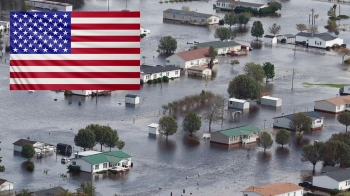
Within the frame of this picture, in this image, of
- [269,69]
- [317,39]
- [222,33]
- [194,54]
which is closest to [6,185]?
[269,69]

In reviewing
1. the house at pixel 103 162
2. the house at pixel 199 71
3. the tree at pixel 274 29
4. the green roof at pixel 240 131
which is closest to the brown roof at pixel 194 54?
the house at pixel 199 71

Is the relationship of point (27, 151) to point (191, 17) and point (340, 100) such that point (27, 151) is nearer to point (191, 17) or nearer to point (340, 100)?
point (340, 100)

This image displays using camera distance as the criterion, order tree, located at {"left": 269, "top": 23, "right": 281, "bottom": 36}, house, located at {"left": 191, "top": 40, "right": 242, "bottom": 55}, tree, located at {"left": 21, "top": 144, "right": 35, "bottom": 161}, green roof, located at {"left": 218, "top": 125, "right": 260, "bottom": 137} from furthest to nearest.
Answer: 1. tree, located at {"left": 269, "top": 23, "right": 281, "bottom": 36}
2. house, located at {"left": 191, "top": 40, "right": 242, "bottom": 55}
3. green roof, located at {"left": 218, "top": 125, "right": 260, "bottom": 137}
4. tree, located at {"left": 21, "top": 144, "right": 35, "bottom": 161}

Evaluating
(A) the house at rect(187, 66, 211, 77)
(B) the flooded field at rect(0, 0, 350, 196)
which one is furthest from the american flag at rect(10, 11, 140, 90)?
(A) the house at rect(187, 66, 211, 77)

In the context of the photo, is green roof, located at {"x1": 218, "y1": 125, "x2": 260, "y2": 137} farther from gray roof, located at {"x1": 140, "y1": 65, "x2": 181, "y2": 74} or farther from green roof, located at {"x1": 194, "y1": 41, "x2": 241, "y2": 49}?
green roof, located at {"x1": 194, "y1": 41, "x2": 241, "y2": 49}

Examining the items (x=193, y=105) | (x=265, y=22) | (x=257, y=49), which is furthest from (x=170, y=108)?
(x=265, y=22)

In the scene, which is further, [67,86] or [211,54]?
[211,54]
